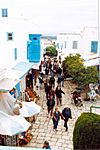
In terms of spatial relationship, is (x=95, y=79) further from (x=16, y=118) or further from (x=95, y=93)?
(x=16, y=118)

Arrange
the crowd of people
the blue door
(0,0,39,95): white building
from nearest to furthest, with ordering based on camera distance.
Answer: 1. the crowd of people
2. (0,0,39,95): white building
3. the blue door

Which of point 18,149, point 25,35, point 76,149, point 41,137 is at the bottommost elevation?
point 41,137

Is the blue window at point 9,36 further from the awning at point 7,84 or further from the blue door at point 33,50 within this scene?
the awning at point 7,84

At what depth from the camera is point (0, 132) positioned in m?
10.9

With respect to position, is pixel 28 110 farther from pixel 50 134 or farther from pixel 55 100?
pixel 55 100

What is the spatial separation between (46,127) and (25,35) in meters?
10.7

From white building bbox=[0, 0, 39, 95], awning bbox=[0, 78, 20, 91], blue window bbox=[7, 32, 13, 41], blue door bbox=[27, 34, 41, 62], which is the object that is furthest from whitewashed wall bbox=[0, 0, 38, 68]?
awning bbox=[0, 78, 20, 91]

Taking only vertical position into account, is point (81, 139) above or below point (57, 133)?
above

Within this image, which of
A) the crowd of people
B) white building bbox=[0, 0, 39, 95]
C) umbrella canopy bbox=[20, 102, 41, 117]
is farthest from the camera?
white building bbox=[0, 0, 39, 95]

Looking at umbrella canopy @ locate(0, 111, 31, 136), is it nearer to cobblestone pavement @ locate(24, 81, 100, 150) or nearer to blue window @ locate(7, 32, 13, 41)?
cobblestone pavement @ locate(24, 81, 100, 150)

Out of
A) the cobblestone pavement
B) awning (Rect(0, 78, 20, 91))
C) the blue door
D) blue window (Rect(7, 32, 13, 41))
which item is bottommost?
the cobblestone pavement

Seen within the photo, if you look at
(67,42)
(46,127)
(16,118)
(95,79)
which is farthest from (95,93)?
(67,42)

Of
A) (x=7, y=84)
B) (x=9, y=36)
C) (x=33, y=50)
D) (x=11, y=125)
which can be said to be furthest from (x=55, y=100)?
(x=11, y=125)

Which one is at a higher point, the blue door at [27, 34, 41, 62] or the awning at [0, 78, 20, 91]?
the blue door at [27, 34, 41, 62]
